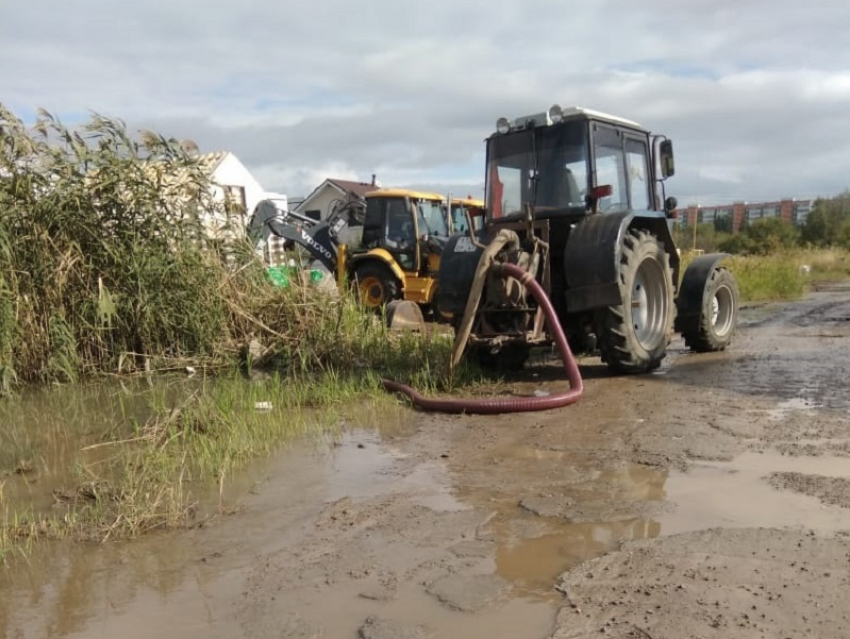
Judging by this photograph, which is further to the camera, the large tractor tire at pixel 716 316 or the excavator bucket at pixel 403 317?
the excavator bucket at pixel 403 317

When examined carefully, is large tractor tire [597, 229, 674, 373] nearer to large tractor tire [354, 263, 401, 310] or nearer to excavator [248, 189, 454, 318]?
excavator [248, 189, 454, 318]

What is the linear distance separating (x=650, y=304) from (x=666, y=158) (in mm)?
1483

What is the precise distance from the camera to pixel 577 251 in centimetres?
652

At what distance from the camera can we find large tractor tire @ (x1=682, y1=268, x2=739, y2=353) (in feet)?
25.9

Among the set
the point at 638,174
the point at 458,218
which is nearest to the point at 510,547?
the point at 638,174

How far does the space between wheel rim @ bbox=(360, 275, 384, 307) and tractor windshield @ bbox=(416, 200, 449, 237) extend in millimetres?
1016

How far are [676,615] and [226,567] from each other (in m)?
1.73

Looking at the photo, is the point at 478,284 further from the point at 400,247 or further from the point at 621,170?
the point at 400,247

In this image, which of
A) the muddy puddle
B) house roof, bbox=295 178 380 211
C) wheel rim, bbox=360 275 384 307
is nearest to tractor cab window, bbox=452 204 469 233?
wheel rim, bbox=360 275 384 307

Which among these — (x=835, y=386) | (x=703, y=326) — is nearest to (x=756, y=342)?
(x=703, y=326)

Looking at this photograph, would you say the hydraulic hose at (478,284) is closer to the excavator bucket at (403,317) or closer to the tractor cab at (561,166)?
the tractor cab at (561,166)

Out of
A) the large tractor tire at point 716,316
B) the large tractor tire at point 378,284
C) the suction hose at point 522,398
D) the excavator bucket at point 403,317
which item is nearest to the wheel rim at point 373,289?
the large tractor tire at point 378,284

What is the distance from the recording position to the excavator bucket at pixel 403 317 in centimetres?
970

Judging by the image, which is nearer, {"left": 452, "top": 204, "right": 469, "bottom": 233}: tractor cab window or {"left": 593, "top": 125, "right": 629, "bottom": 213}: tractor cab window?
{"left": 593, "top": 125, "right": 629, "bottom": 213}: tractor cab window
